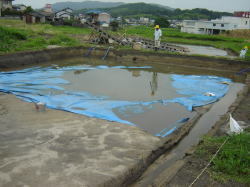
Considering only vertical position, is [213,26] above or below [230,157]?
above

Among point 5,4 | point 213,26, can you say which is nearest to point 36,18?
point 5,4

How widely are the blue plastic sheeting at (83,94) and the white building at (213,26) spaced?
36585mm

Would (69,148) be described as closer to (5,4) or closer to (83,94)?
(83,94)

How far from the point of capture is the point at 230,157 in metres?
4.45

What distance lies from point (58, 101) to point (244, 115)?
5.55 meters

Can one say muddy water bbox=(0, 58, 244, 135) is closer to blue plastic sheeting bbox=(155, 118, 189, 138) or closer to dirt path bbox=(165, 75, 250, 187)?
blue plastic sheeting bbox=(155, 118, 189, 138)

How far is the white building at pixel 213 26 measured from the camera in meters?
44.9

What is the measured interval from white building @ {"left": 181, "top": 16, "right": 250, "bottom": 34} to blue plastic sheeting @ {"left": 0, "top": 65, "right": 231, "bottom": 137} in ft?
120

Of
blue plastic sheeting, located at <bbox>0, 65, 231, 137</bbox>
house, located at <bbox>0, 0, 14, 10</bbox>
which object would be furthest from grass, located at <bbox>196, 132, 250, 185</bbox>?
house, located at <bbox>0, 0, 14, 10</bbox>

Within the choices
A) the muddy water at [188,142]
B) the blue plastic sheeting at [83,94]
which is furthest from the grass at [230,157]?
the blue plastic sheeting at [83,94]

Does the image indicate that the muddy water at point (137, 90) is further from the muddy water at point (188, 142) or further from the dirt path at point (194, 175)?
the dirt path at point (194, 175)

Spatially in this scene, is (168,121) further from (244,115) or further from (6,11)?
(6,11)

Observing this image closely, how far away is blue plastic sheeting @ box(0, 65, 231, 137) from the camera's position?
7.30 m

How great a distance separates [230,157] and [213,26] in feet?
149
